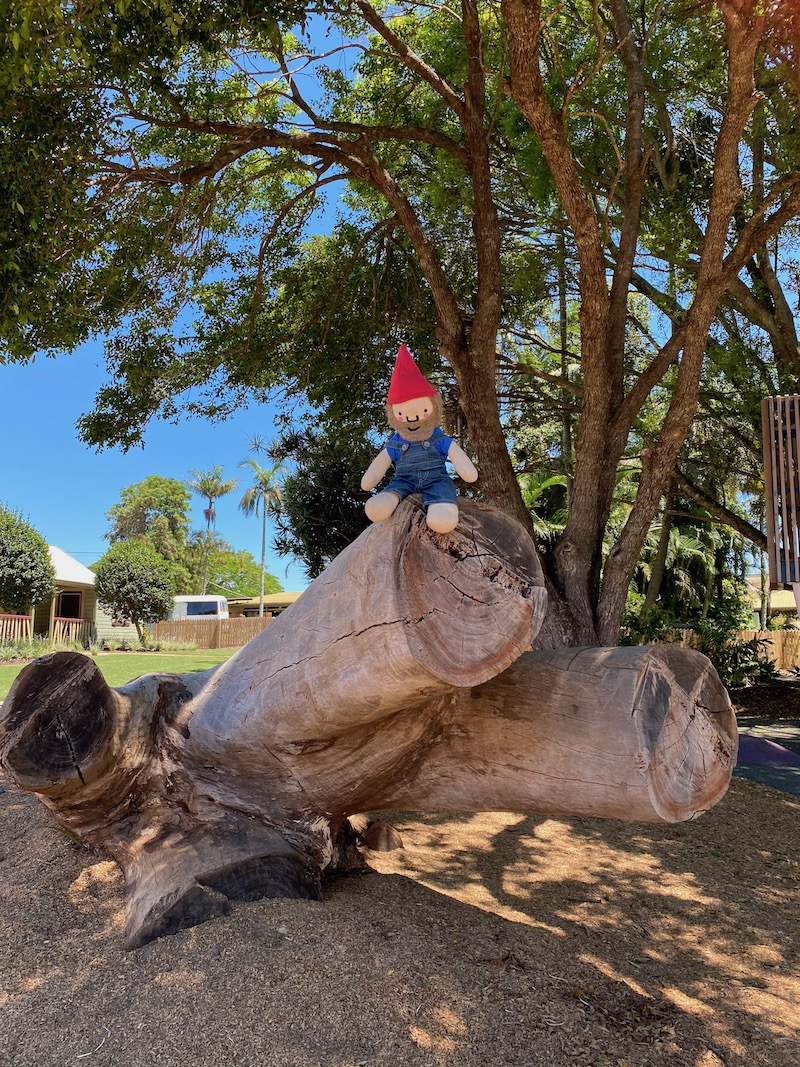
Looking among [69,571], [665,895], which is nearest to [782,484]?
[665,895]

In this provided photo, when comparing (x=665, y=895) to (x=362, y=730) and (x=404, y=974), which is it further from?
(x=362, y=730)

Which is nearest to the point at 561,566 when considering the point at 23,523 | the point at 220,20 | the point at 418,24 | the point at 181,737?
the point at 181,737

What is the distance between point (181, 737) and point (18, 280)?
10.3ft

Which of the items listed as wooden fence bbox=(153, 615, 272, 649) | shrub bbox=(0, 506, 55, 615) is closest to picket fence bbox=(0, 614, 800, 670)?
wooden fence bbox=(153, 615, 272, 649)

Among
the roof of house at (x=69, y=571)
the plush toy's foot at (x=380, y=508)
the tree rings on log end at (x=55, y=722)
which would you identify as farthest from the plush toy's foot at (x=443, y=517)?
the roof of house at (x=69, y=571)

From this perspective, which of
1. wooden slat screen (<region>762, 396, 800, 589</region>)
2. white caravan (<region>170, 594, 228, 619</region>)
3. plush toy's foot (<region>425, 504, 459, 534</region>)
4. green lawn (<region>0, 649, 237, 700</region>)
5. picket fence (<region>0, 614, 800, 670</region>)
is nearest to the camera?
plush toy's foot (<region>425, 504, 459, 534</region>)

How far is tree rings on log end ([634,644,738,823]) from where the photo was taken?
111 inches

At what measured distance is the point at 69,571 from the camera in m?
27.5

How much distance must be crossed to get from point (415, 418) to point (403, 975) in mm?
2192

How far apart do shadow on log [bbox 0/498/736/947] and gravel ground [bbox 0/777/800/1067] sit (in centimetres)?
25

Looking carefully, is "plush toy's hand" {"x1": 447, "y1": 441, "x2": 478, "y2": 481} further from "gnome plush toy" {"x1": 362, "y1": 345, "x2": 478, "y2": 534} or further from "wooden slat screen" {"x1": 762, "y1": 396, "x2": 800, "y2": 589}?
"wooden slat screen" {"x1": 762, "y1": 396, "x2": 800, "y2": 589}

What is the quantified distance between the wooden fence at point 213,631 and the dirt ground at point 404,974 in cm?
2730

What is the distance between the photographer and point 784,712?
457 inches

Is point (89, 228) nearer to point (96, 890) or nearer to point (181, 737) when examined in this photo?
point (181, 737)
